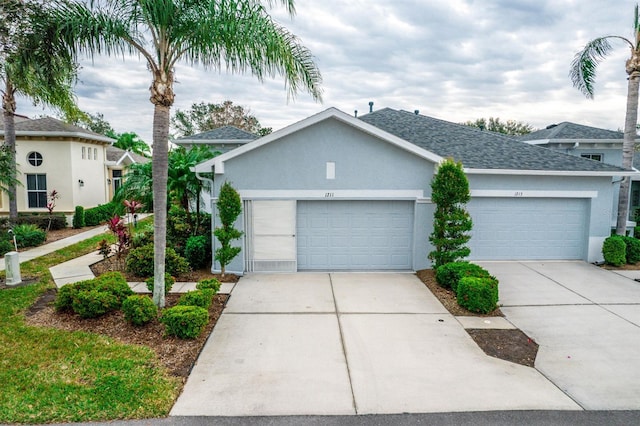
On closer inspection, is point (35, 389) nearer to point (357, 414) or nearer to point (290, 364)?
point (290, 364)

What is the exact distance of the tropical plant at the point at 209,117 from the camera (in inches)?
1624

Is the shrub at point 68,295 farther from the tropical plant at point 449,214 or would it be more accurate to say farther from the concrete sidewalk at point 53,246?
the tropical plant at point 449,214

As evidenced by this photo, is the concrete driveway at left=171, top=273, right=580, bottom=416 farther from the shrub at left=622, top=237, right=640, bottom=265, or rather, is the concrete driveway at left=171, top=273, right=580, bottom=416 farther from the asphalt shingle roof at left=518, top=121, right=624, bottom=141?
the asphalt shingle roof at left=518, top=121, right=624, bottom=141

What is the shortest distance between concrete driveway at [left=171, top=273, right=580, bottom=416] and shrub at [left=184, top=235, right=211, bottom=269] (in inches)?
106

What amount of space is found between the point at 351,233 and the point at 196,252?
178 inches

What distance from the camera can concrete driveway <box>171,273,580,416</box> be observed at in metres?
5.07

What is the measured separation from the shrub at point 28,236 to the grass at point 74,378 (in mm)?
8044

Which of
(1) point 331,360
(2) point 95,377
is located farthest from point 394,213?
(2) point 95,377

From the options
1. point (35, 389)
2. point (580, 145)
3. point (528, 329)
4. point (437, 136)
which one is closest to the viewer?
point (35, 389)

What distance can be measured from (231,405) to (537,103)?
26.7m

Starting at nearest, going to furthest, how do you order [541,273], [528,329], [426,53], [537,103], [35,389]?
[35,389], [528,329], [541,273], [426,53], [537,103]

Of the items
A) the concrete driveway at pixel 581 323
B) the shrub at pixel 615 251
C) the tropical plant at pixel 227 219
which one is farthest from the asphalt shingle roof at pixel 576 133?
the tropical plant at pixel 227 219

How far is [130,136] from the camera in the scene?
50250mm

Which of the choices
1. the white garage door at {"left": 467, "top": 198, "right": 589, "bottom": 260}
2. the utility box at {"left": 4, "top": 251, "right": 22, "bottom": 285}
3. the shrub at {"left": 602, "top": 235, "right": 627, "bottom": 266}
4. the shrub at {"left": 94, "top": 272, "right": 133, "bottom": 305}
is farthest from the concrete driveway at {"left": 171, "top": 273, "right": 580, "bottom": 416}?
the shrub at {"left": 602, "top": 235, "right": 627, "bottom": 266}
